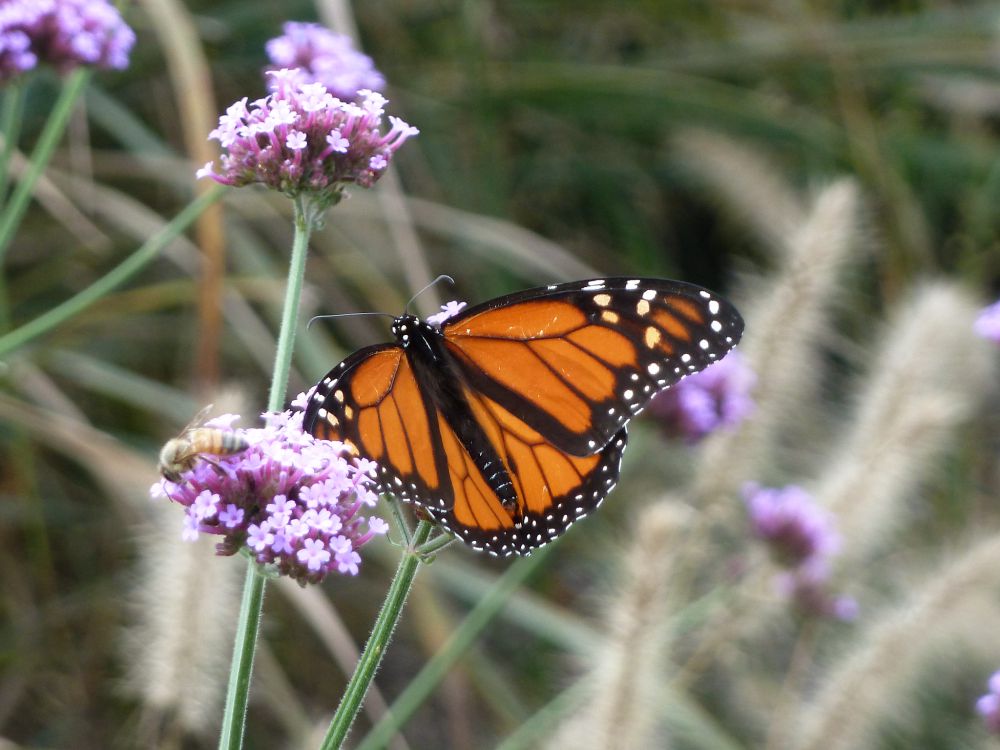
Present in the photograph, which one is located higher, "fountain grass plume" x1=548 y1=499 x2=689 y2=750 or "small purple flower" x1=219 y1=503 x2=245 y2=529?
"fountain grass plume" x1=548 y1=499 x2=689 y2=750

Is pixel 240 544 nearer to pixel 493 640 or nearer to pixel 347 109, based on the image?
pixel 347 109

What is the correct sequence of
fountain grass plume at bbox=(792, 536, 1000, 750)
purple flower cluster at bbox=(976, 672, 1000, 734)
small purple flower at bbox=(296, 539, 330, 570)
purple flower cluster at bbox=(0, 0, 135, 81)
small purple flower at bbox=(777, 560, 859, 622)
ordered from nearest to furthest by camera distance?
small purple flower at bbox=(296, 539, 330, 570)
purple flower cluster at bbox=(976, 672, 1000, 734)
purple flower cluster at bbox=(0, 0, 135, 81)
fountain grass plume at bbox=(792, 536, 1000, 750)
small purple flower at bbox=(777, 560, 859, 622)

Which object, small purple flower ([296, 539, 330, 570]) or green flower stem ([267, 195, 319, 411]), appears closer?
small purple flower ([296, 539, 330, 570])

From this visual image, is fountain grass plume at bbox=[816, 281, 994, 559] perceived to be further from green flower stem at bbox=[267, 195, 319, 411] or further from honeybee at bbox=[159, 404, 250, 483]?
honeybee at bbox=[159, 404, 250, 483]

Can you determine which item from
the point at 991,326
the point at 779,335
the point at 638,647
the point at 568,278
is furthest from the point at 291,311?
the point at 568,278

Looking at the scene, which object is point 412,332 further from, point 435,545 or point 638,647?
point 638,647

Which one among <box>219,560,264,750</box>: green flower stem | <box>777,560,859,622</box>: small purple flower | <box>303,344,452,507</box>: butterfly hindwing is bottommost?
<box>219,560,264,750</box>: green flower stem

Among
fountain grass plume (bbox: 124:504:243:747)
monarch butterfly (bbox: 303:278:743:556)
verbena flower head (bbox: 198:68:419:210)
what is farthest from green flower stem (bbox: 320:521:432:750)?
fountain grass plume (bbox: 124:504:243:747)
